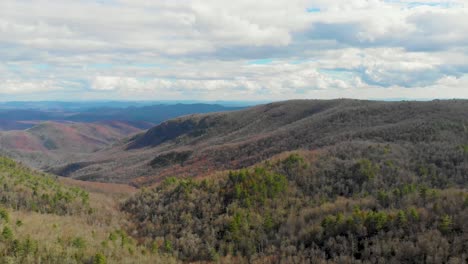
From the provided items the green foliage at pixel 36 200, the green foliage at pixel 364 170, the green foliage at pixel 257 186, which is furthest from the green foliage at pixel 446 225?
the green foliage at pixel 36 200

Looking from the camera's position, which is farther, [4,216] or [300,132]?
[300,132]

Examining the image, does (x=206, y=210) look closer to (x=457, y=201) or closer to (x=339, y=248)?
(x=339, y=248)

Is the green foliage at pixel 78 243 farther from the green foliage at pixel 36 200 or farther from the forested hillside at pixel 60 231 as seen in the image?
the green foliage at pixel 36 200

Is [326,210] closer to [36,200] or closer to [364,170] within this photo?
[364,170]

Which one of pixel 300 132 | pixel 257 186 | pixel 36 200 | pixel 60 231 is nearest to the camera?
pixel 60 231

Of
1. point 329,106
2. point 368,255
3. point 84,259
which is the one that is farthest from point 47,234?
point 329,106

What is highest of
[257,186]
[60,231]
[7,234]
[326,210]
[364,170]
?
[364,170]

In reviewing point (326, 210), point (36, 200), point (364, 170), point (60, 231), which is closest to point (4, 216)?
point (60, 231)

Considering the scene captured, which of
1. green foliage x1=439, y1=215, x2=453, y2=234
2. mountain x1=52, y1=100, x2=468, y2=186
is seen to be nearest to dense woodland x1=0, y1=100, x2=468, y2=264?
green foliage x1=439, y1=215, x2=453, y2=234

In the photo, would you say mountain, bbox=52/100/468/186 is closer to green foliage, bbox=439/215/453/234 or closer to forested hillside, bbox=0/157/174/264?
green foliage, bbox=439/215/453/234
